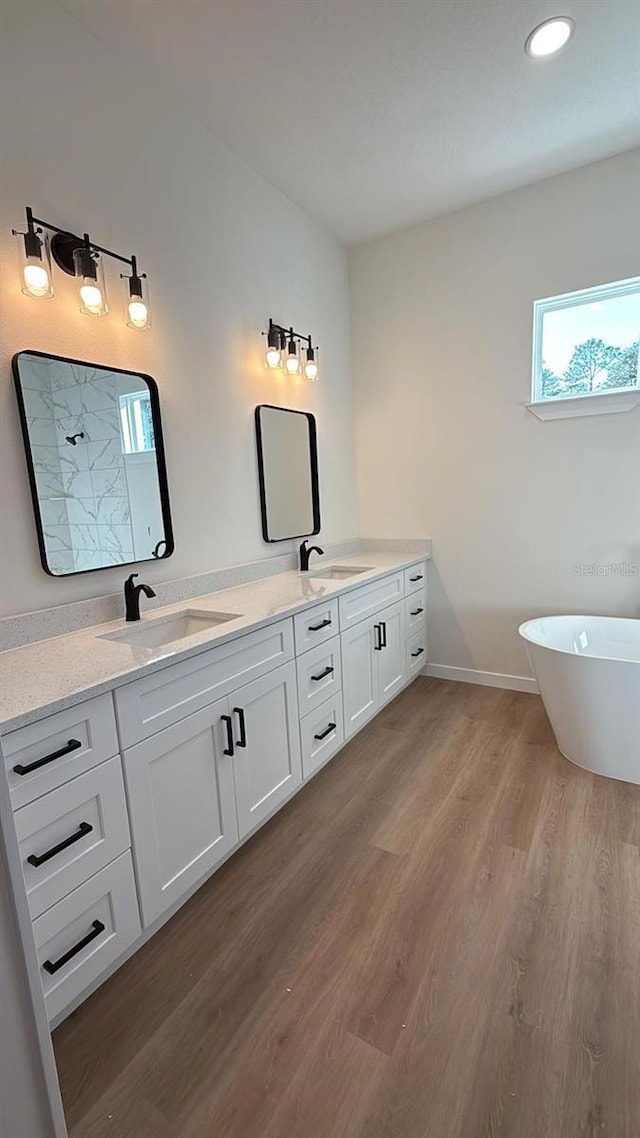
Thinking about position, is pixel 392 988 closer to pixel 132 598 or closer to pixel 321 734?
pixel 321 734

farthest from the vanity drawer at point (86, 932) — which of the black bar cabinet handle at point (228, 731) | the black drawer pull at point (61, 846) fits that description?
the black bar cabinet handle at point (228, 731)

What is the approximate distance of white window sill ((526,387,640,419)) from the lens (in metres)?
2.63

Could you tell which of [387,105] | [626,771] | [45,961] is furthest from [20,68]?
[626,771]

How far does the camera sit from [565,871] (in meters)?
1.73

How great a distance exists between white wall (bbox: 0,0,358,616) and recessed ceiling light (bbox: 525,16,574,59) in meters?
1.30

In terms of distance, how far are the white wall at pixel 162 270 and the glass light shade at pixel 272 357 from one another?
0.05m

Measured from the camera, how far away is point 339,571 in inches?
119

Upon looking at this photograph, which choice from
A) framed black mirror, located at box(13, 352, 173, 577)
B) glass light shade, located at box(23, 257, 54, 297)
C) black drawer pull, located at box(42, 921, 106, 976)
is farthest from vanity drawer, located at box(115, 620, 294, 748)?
glass light shade, located at box(23, 257, 54, 297)

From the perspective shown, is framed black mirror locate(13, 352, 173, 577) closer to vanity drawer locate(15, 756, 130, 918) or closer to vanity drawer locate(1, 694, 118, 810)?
vanity drawer locate(1, 694, 118, 810)

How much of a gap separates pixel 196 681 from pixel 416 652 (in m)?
1.99

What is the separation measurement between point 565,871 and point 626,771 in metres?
0.71

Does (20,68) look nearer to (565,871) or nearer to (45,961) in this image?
(45,961)

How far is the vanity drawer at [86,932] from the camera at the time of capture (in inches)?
47.4

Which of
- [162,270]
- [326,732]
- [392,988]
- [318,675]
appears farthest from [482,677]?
[162,270]
